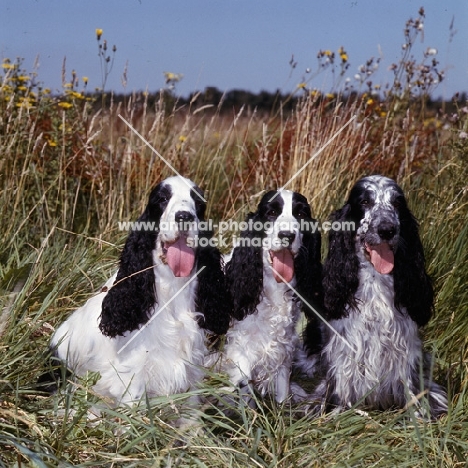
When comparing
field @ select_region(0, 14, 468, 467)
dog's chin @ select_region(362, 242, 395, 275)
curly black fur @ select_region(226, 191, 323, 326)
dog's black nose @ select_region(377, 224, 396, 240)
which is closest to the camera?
field @ select_region(0, 14, 468, 467)

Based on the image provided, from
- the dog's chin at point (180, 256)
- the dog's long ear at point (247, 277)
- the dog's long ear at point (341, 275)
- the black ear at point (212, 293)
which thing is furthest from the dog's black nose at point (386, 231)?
the dog's chin at point (180, 256)

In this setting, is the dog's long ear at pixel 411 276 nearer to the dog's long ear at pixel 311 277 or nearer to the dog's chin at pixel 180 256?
the dog's long ear at pixel 311 277

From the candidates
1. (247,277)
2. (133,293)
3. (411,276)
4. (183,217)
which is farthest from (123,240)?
(411,276)

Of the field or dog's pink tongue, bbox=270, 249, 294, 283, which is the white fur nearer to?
the field

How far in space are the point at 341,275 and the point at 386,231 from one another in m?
0.35

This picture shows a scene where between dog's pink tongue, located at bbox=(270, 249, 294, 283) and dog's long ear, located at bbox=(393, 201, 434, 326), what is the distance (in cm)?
57

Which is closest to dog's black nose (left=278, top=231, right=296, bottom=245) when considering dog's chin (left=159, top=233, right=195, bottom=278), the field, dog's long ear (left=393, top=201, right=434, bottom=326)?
dog's chin (left=159, top=233, right=195, bottom=278)

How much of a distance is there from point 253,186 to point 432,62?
1.95 metres

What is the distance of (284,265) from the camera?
12.9ft

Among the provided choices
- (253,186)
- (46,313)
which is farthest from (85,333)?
(253,186)

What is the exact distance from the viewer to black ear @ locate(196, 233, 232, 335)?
12.5 feet

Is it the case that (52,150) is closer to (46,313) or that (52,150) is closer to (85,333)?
(46,313)

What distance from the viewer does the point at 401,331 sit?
403 centimetres

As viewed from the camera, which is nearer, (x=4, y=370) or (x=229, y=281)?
(x=4, y=370)
